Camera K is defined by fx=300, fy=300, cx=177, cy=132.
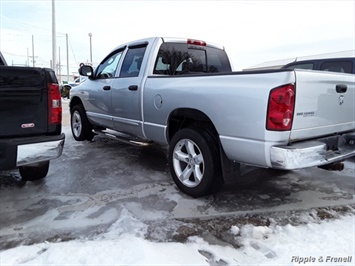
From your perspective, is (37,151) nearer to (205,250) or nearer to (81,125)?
(205,250)

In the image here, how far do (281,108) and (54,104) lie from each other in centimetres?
233

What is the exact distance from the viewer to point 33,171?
12.8 ft

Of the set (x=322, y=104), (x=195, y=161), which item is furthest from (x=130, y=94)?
(x=322, y=104)

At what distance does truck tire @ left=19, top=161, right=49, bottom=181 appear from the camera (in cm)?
387

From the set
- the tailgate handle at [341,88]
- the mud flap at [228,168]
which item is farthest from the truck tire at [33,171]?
the tailgate handle at [341,88]

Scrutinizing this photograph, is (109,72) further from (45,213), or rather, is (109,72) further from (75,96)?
(45,213)

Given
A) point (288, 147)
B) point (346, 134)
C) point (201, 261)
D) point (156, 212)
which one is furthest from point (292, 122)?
point (156, 212)

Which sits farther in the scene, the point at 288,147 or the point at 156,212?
the point at 156,212

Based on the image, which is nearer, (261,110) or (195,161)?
(261,110)

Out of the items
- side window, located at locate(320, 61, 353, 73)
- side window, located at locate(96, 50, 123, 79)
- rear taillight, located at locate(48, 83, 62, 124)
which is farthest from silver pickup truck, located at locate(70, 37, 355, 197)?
side window, located at locate(320, 61, 353, 73)

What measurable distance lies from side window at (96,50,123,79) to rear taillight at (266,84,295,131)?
3.26 meters

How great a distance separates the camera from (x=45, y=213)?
314 cm

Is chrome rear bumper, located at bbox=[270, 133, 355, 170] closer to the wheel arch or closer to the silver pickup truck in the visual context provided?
the silver pickup truck

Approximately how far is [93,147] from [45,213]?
3.05 m
